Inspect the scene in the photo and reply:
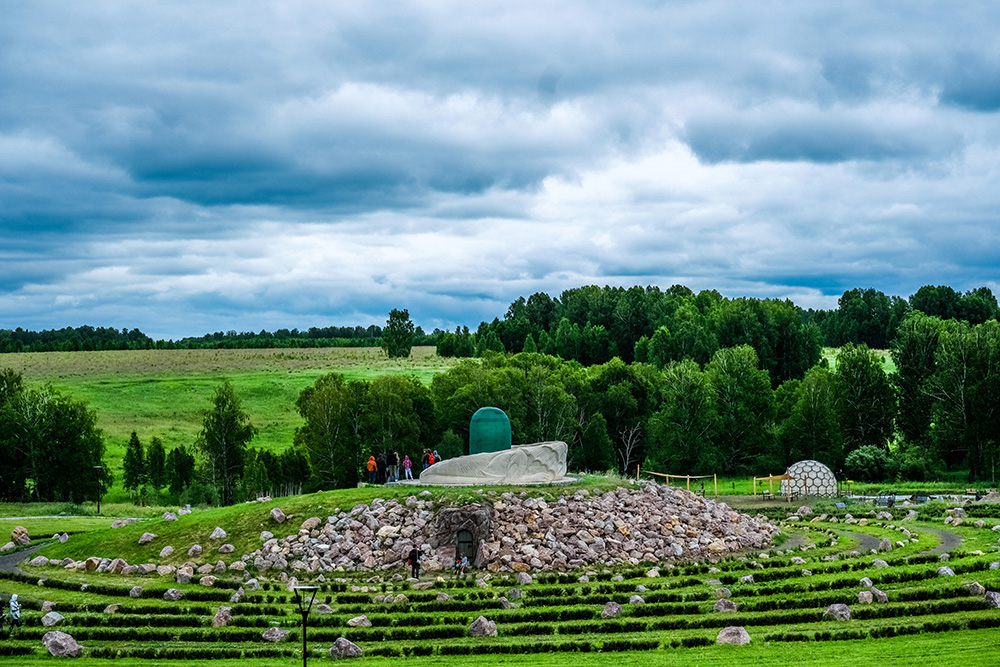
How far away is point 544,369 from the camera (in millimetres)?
A: 110062

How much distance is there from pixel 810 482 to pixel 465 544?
42.8m

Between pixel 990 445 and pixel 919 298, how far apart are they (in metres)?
101

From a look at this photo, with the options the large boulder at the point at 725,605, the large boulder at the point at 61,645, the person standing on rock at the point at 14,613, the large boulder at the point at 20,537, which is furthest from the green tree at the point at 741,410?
the large boulder at the point at 61,645

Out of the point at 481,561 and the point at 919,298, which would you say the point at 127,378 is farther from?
the point at 919,298

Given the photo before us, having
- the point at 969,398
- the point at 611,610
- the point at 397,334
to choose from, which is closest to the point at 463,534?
the point at 611,610

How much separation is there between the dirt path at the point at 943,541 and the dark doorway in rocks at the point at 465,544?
76.7 feet

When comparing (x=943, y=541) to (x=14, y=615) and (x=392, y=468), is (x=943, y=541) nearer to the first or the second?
(x=392, y=468)

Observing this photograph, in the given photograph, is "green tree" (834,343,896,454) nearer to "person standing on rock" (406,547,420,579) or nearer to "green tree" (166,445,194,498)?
"green tree" (166,445,194,498)

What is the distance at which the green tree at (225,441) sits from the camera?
9500 cm

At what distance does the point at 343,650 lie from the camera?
3262cm

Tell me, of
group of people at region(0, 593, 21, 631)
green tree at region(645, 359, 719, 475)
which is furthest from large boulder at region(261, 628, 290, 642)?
green tree at region(645, 359, 719, 475)

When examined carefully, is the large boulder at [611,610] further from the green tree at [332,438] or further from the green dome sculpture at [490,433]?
the green tree at [332,438]

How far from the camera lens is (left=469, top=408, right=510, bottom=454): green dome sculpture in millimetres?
58000

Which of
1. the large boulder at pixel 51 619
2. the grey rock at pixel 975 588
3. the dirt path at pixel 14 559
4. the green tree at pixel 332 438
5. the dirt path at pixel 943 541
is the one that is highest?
the green tree at pixel 332 438
